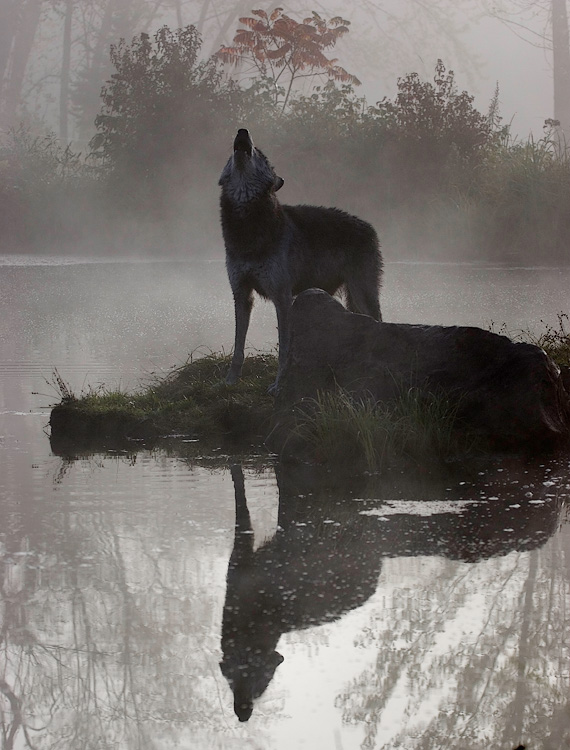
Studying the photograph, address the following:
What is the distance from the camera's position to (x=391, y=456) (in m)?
5.75

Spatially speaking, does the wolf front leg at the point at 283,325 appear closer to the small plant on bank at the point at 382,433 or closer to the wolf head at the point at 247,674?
the small plant on bank at the point at 382,433

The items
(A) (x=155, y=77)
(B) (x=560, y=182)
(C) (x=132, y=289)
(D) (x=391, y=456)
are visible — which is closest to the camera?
(D) (x=391, y=456)

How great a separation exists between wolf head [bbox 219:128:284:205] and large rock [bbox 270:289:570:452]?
2.40 ft

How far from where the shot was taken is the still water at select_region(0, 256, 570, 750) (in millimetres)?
2688

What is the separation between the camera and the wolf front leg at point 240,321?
7.12m

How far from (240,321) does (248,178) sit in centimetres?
96

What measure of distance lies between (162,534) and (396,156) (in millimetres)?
19616

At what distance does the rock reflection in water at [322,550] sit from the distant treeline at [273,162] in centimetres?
1523

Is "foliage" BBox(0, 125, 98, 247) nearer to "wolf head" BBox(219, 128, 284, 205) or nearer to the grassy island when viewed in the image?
the grassy island

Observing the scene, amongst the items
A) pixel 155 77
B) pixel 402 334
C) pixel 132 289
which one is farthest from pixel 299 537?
pixel 155 77

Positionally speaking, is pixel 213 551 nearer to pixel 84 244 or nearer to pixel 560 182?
pixel 560 182

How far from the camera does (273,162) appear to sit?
2388 centimetres

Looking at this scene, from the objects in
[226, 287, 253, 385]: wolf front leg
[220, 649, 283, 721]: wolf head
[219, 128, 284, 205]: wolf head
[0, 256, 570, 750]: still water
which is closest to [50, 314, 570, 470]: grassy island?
[226, 287, 253, 385]: wolf front leg

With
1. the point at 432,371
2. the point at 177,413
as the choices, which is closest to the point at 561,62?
the point at 177,413
